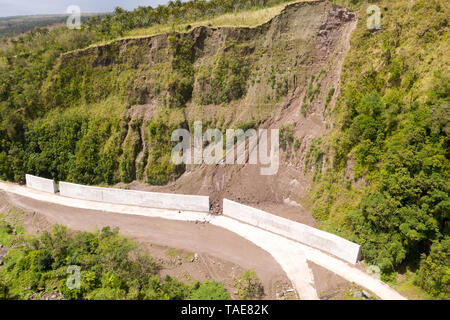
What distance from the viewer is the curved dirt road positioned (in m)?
17.9

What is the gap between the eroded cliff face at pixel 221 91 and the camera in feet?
82.4

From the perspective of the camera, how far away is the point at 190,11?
3638cm

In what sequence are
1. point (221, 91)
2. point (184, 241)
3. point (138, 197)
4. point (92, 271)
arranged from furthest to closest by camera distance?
point (221, 91) → point (138, 197) → point (184, 241) → point (92, 271)

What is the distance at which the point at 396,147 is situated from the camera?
17.5 meters

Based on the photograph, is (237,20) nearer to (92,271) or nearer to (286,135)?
(286,135)

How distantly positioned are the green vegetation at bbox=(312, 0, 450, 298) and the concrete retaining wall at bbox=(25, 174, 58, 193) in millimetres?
25766

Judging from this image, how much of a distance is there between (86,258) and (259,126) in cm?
1853

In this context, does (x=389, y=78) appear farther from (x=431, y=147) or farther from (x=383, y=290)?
(x=383, y=290)

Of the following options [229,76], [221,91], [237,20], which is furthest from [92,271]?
[237,20]
